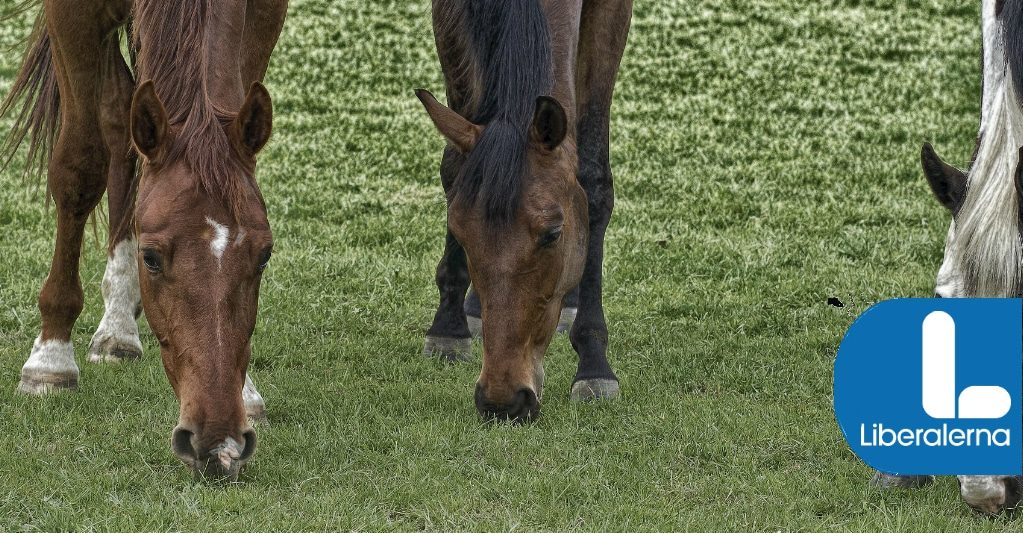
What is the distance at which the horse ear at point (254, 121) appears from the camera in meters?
4.51

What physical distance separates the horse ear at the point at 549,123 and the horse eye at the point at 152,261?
163cm

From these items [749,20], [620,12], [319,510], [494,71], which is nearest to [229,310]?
[319,510]

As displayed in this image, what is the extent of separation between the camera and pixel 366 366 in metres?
6.70

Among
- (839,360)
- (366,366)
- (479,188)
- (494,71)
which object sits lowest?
(366,366)

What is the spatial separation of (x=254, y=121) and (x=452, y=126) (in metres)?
0.93

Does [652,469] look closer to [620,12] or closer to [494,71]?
[494,71]

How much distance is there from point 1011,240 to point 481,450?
2.17 metres

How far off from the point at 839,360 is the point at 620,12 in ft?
9.06

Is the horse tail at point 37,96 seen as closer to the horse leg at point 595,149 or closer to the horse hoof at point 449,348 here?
the horse hoof at point 449,348

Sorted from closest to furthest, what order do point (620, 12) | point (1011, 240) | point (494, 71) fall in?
point (1011, 240), point (494, 71), point (620, 12)

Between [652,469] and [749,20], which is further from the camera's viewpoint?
[749,20]

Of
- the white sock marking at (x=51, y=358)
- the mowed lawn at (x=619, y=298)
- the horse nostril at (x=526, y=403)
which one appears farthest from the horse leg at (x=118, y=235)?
the horse nostril at (x=526, y=403)

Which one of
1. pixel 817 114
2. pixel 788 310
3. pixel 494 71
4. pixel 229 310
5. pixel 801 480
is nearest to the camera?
pixel 229 310

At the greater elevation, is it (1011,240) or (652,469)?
(1011,240)
